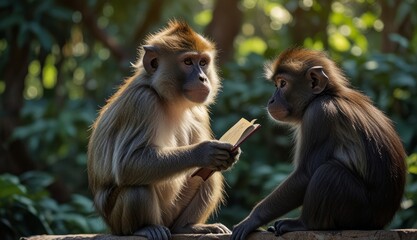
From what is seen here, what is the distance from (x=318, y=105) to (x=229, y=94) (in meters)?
5.95

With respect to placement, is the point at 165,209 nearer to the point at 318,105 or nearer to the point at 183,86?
the point at 183,86

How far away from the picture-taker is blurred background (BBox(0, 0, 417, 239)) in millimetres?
11438

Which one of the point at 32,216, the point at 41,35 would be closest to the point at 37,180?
the point at 32,216

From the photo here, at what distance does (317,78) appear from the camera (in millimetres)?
7320

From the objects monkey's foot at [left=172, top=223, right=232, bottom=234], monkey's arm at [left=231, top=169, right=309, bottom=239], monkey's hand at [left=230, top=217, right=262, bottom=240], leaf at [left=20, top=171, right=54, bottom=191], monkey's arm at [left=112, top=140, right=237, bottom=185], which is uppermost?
monkey's arm at [left=112, top=140, right=237, bottom=185]

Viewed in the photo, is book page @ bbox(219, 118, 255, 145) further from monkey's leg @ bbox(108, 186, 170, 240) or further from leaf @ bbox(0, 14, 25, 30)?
leaf @ bbox(0, 14, 25, 30)

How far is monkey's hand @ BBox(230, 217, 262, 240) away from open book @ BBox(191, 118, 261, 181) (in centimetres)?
64

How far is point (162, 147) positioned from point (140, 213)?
62 cm

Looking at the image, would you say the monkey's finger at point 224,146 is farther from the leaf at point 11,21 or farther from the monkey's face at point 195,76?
the leaf at point 11,21

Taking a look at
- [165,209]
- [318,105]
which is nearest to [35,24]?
[165,209]

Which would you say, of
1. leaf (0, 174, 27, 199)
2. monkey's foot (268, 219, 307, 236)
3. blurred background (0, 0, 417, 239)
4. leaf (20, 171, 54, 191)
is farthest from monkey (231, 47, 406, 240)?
leaf (20, 171, 54, 191)

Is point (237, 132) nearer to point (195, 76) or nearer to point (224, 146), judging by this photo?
point (224, 146)

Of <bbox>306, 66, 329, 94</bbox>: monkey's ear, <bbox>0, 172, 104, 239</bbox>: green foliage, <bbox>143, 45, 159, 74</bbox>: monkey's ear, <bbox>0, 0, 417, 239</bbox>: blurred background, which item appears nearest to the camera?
<bbox>306, 66, 329, 94</bbox>: monkey's ear

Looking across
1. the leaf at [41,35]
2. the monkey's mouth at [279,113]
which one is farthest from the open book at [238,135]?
the leaf at [41,35]
